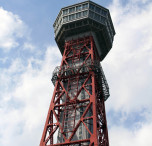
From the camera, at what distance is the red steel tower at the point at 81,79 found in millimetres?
40375

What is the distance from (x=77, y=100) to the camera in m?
43.1

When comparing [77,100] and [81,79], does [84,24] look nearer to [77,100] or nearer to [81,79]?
[81,79]

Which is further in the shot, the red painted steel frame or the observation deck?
the observation deck

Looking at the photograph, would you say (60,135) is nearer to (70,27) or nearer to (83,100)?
(83,100)

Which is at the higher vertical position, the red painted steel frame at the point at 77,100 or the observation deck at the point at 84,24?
the observation deck at the point at 84,24

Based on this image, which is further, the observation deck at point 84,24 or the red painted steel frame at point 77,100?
the observation deck at point 84,24

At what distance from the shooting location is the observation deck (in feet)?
187

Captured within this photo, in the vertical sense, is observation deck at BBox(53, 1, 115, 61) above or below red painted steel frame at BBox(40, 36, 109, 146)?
above

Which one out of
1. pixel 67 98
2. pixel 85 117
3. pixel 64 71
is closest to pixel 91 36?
pixel 64 71

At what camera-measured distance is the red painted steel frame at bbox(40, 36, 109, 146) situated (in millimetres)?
39438

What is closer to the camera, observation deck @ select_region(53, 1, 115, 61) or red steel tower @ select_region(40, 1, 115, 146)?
red steel tower @ select_region(40, 1, 115, 146)

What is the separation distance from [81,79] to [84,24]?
14.7 meters

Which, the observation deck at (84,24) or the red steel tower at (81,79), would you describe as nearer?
the red steel tower at (81,79)

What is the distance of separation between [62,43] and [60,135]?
1044 inches
